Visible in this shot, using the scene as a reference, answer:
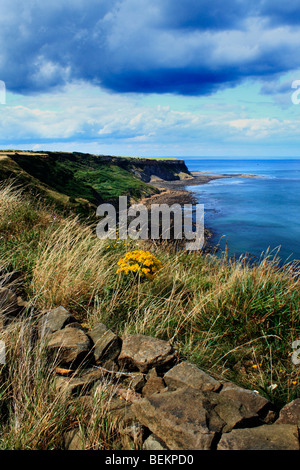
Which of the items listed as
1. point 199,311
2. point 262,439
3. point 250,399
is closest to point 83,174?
point 199,311

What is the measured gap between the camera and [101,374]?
316 cm

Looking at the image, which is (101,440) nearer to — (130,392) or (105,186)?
(130,392)

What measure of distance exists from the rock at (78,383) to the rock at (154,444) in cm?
77

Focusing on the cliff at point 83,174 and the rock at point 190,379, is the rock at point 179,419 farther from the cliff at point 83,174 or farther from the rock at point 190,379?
the cliff at point 83,174

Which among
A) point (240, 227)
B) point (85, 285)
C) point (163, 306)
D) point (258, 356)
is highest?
point (85, 285)

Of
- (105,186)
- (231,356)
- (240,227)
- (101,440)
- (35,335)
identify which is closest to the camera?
(101,440)

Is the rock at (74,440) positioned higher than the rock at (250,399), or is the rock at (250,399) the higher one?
the rock at (250,399)

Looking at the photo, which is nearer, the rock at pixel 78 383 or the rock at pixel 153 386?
the rock at pixel 78 383

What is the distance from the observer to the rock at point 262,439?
2.16 metres

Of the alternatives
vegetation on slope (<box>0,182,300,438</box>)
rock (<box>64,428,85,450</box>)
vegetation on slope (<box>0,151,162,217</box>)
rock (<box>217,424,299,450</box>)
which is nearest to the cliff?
vegetation on slope (<box>0,151,162,217</box>)

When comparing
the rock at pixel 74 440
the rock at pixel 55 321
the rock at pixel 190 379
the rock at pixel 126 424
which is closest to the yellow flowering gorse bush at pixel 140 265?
the rock at pixel 55 321

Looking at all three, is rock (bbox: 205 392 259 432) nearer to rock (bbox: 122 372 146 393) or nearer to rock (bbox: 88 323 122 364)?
rock (bbox: 122 372 146 393)

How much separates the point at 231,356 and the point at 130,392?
1.49m

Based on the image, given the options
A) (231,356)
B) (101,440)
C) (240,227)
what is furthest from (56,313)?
(240,227)
